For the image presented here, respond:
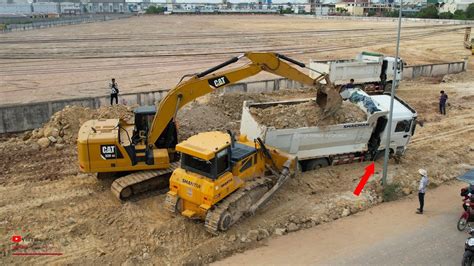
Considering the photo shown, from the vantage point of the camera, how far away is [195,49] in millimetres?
45406

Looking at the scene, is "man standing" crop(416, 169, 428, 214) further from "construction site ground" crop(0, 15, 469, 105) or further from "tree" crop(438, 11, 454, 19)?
"tree" crop(438, 11, 454, 19)

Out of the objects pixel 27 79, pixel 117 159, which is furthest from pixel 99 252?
pixel 27 79

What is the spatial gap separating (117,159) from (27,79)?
21.0m

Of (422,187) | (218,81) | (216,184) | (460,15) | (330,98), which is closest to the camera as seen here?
(216,184)

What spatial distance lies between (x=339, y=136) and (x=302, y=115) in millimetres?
1445

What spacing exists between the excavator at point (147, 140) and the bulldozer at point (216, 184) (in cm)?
178

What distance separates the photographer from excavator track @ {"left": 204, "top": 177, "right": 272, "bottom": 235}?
10.5 meters

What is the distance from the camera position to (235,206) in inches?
438

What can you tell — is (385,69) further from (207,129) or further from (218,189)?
(218,189)

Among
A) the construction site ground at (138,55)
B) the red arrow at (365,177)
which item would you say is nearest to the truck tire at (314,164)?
the red arrow at (365,177)

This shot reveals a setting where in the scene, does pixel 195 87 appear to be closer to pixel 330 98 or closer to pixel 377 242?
pixel 330 98

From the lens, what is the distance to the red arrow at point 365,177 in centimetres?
1350

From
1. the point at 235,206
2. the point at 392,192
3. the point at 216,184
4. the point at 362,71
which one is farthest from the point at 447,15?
the point at 216,184

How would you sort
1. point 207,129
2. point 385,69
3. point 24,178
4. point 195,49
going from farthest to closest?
1. point 195,49
2. point 385,69
3. point 207,129
4. point 24,178
